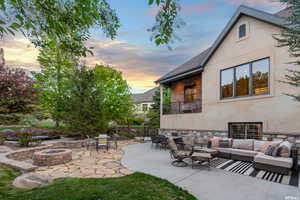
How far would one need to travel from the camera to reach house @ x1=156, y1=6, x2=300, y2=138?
22.1ft

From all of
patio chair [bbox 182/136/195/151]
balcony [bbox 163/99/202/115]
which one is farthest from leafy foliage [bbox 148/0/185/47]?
balcony [bbox 163/99/202/115]

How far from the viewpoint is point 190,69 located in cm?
1054

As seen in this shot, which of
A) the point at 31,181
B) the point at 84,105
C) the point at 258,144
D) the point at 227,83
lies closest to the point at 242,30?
the point at 227,83

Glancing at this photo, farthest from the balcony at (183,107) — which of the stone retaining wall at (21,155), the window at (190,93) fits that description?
the stone retaining wall at (21,155)

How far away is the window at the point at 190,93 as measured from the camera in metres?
11.7

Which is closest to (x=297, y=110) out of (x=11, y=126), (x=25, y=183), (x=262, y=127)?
(x=262, y=127)

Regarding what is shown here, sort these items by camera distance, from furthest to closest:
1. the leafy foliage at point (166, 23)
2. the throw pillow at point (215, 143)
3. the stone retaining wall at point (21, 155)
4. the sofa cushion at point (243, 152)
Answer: the throw pillow at point (215, 143) < the stone retaining wall at point (21, 155) < the sofa cushion at point (243, 152) < the leafy foliage at point (166, 23)

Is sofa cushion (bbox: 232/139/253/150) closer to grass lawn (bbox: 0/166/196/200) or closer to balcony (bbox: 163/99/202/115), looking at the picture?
balcony (bbox: 163/99/202/115)

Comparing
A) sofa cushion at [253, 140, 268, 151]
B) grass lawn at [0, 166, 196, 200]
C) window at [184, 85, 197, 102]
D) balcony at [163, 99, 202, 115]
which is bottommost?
grass lawn at [0, 166, 196, 200]

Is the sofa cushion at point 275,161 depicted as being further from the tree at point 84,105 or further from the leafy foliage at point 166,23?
the tree at point 84,105

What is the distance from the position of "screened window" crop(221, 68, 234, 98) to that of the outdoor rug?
12.9ft

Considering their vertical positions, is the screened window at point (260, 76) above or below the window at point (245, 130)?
above

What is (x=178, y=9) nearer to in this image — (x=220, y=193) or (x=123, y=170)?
(x=220, y=193)

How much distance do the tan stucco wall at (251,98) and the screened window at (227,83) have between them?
0.89 ft
